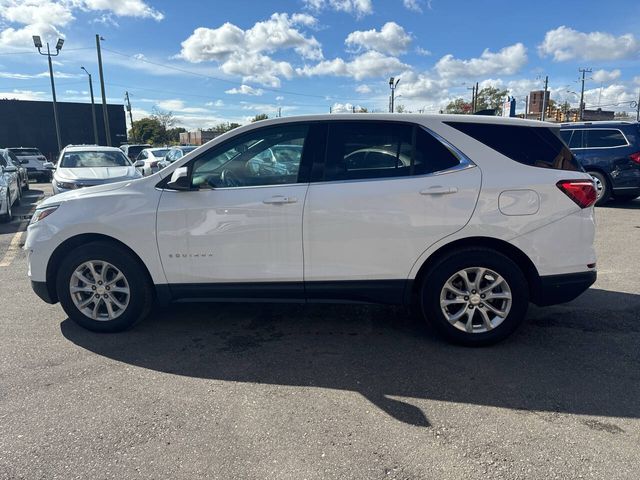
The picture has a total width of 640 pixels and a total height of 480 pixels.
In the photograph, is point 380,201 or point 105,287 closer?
point 380,201

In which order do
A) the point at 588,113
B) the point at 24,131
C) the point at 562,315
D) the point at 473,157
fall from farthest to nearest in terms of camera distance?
the point at 588,113 < the point at 24,131 < the point at 562,315 < the point at 473,157

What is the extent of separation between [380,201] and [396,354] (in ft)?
4.04

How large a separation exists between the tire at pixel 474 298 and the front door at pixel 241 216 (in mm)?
1112

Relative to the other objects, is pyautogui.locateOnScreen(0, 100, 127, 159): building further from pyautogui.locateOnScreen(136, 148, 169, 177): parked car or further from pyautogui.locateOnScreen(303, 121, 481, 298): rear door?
pyautogui.locateOnScreen(303, 121, 481, 298): rear door

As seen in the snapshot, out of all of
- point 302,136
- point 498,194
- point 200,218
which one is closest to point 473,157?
point 498,194

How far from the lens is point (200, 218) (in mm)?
3867

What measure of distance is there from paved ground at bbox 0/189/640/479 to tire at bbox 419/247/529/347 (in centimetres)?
16

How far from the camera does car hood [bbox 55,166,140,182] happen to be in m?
10.6

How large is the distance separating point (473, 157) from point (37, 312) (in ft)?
14.5

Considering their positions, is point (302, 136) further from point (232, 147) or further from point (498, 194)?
point (498, 194)

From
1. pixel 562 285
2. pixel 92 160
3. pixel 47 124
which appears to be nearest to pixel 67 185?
pixel 92 160

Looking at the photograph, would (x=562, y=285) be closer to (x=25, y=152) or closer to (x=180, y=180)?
(x=180, y=180)

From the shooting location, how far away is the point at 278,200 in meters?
3.76

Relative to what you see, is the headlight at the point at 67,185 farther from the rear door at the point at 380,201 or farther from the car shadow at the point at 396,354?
the rear door at the point at 380,201
